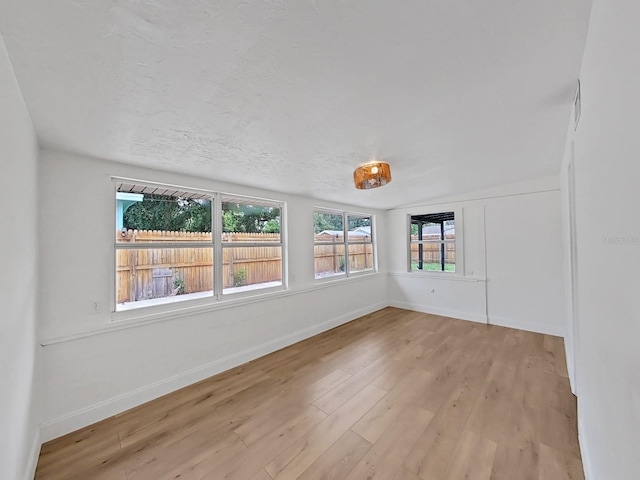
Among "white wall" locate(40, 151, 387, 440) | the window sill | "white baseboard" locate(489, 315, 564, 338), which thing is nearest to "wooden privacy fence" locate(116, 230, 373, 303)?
"white wall" locate(40, 151, 387, 440)

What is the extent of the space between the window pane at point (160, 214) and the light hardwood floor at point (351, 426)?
1574mm

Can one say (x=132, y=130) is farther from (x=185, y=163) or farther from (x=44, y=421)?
(x=44, y=421)

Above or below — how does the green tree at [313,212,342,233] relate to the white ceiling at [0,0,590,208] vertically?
below

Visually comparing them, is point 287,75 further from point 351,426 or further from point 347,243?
point 347,243

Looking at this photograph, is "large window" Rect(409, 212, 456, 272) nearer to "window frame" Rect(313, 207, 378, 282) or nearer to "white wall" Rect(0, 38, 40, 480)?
"window frame" Rect(313, 207, 378, 282)

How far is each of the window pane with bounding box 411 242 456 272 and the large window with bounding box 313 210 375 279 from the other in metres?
0.89

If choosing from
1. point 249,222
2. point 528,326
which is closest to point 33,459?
point 249,222

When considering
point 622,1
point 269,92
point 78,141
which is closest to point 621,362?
point 622,1

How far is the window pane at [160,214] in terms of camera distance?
2.37 metres

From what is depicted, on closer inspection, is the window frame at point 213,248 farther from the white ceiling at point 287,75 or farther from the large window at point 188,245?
the white ceiling at point 287,75

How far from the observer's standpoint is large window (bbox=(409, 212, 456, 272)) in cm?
479

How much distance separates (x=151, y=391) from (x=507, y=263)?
505 centimetres

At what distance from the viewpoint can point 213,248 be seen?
9.65 ft

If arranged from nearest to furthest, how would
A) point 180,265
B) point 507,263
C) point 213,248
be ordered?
point 180,265 < point 213,248 < point 507,263
